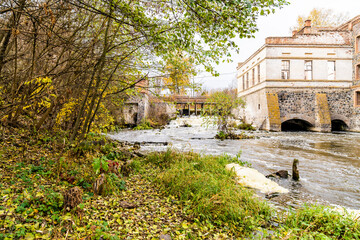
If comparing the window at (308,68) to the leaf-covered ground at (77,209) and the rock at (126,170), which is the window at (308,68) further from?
the leaf-covered ground at (77,209)

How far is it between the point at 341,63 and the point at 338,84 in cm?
185

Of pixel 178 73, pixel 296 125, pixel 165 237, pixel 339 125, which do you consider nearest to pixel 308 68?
pixel 296 125

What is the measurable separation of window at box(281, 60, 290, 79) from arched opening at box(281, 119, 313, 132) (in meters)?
4.20

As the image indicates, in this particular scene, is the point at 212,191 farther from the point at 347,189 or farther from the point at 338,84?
the point at 338,84

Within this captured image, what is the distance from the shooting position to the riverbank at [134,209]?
252cm

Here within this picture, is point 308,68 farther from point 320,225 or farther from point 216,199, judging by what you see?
point 216,199

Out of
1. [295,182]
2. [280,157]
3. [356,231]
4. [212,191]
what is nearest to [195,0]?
[212,191]

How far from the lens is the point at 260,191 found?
450cm

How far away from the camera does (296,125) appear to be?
69.7 ft

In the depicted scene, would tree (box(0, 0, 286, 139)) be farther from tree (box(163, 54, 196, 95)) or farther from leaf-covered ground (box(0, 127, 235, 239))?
leaf-covered ground (box(0, 127, 235, 239))

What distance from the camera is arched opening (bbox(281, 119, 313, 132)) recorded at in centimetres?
1934

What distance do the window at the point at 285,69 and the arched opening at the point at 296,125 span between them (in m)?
4.20

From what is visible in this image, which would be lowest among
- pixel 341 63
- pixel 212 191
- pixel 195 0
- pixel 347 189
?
pixel 347 189

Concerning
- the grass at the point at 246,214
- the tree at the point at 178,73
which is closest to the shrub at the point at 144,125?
the tree at the point at 178,73
